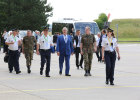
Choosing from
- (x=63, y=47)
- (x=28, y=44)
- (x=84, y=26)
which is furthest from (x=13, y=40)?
(x=84, y=26)

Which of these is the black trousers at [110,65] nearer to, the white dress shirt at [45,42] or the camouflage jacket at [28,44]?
the white dress shirt at [45,42]

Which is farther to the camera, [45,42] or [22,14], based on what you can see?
[22,14]

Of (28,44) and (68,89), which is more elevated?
(28,44)

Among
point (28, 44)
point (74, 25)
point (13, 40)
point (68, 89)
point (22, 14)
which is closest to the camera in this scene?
point (68, 89)

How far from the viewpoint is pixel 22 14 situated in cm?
6931

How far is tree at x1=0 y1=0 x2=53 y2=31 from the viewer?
6969 centimetres

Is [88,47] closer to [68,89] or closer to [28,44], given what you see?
[28,44]

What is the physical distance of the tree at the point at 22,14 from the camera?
69.7m

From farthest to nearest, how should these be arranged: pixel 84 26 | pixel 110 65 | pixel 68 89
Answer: pixel 84 26 < pixel 110 65 < pixel 68 89

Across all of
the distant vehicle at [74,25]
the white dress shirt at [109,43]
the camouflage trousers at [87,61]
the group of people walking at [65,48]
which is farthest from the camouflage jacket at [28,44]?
the distant vehicle at [74,25]

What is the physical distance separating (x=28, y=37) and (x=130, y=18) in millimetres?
166375

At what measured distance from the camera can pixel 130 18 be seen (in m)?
181

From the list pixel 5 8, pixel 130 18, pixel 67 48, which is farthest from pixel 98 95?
pixel 130 18

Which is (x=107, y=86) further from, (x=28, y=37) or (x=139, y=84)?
(x=28, y=37)
